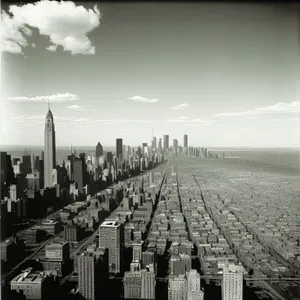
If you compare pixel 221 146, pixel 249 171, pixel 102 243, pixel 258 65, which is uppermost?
pixel 258 65

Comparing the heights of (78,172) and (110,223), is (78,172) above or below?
above

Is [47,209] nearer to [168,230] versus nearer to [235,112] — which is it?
[168,230]

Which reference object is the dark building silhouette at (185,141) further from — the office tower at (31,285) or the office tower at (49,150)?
the office tower at (31,285)

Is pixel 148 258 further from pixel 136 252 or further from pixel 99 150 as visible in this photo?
pixel 99 150

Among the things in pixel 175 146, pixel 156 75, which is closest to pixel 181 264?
pixel 175 146

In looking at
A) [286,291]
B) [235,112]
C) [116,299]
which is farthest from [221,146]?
[116,299]

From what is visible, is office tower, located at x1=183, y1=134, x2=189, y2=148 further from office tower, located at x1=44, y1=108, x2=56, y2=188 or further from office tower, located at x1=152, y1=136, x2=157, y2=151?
office tower, located at x1=44, y1=108, x2=56, y2=188
